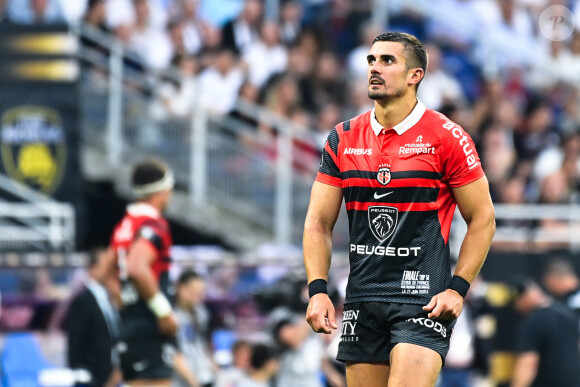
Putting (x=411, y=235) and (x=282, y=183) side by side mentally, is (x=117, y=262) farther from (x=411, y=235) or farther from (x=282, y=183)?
(x=282, y=183)

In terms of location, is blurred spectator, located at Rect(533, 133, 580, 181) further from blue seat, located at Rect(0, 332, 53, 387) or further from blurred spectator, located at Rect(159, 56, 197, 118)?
blue seat, located at Rect(0, 332, 53, 387)

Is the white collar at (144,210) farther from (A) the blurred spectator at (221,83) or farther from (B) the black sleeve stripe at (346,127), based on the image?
(A) the blurred spectator at (221,83)

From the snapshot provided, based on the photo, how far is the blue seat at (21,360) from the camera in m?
12.4

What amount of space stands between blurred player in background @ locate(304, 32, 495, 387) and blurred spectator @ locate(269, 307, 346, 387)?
17.3 feet

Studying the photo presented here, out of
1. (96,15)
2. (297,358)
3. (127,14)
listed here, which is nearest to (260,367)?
(297,358)

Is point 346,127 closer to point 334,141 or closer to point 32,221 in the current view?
point 334,141

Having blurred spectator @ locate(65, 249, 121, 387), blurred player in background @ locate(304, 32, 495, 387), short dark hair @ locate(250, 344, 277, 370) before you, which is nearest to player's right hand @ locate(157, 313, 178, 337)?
blurred spectator @ locate(65, 249, 121, 387)

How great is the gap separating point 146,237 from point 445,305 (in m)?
3.50

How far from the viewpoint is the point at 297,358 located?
12266 millimetres

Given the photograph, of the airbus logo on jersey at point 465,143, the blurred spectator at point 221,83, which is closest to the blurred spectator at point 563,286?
the blurred spectator at point 221,83

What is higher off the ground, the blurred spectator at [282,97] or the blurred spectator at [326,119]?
the blurred spectator at [282,97]

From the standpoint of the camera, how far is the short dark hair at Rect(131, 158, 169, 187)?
980 cm

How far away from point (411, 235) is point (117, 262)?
12.4 ft

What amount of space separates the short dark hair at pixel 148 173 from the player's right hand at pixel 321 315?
3.31 meters
